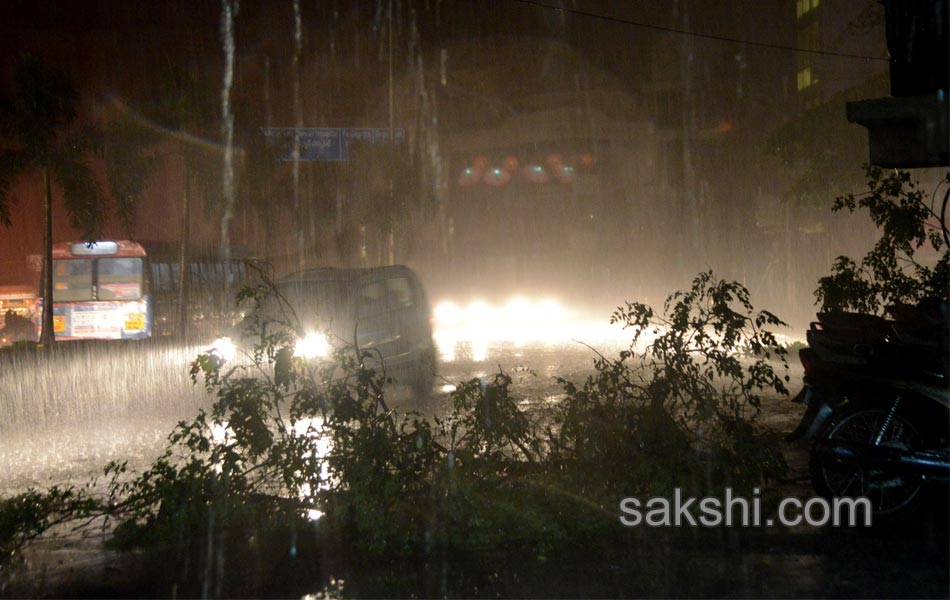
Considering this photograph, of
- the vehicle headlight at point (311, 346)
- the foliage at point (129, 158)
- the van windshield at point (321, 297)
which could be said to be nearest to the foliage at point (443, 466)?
the vehicle headlight at point (311, 346)

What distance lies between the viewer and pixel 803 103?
156ft

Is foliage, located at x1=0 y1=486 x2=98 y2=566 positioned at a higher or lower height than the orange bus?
lower

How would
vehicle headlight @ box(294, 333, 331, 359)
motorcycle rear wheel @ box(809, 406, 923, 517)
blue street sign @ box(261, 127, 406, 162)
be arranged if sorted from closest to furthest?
motorcycle rear wheel @ box(809, 406, 923, 517), vehicle headlight @ box(294, 333, 331, 359), blue street sign @ box(261, 127, 406, 162)

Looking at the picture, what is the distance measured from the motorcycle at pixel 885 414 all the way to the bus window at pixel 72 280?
918 inches

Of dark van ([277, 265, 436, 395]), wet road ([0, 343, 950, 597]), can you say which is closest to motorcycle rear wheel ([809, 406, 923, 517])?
wet road ([0, 343, 950, 597])

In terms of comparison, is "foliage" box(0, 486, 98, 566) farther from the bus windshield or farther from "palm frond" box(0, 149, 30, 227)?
the bus windshield

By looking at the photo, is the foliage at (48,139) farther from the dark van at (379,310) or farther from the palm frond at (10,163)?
the dark van at (379,310)

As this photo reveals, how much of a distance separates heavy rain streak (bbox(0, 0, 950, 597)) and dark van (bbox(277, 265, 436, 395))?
49 mm

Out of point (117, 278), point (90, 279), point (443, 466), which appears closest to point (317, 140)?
point (117, 278)

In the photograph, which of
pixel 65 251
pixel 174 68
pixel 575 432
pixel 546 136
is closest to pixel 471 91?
pixel 546 136

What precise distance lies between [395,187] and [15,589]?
32149 mm

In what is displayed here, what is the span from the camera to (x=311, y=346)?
28.3ft

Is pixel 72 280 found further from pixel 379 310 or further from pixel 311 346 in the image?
pixel 311 346

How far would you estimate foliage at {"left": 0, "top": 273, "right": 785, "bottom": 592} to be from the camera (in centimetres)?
544
